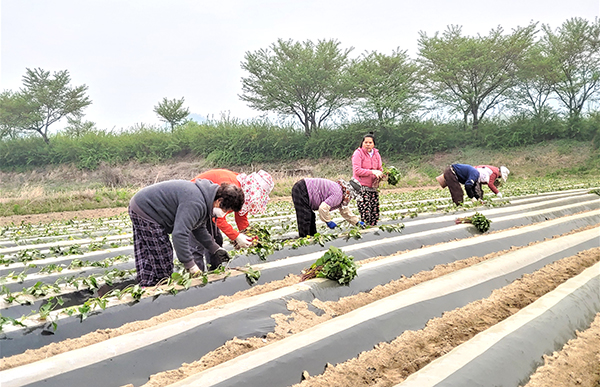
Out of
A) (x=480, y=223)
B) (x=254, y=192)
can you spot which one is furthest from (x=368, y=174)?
(x=254, y=192)

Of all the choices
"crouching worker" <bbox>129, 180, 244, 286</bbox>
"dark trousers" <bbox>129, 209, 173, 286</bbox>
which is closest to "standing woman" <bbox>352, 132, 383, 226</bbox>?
"crouching worker" <bbox>129, 180, 244, 286</bbox>

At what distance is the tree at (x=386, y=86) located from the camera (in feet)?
101

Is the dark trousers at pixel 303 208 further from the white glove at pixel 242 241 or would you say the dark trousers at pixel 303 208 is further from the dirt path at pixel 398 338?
the dirt path at pixel 398 338

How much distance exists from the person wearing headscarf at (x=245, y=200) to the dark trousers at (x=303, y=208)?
0.82 m

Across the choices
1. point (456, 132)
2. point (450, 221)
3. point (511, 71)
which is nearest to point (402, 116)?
point (456, 132)

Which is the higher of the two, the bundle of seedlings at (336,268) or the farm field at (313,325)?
the bundle of seedlings at (336,268)

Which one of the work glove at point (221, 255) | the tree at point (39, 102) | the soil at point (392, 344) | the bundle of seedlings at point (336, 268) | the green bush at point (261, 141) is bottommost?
the soil at point (392, 344)

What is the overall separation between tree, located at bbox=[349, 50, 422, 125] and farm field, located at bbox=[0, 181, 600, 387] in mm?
26597

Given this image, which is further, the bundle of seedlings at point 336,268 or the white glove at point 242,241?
the white glove at point 242,241

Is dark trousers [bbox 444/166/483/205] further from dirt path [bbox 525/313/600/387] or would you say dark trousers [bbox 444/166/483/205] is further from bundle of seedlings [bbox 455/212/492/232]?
dirt path [bbox 525/313/600/387]

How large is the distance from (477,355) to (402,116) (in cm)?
2966

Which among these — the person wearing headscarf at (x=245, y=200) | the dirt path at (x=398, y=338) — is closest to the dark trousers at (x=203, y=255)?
the person wearing headscarf at (x=245, y=200)

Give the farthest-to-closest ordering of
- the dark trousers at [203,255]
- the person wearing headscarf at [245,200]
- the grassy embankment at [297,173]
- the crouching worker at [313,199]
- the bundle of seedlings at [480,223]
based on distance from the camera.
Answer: the grassy embankment at [297,173], the bundle of seedlings at [480,223], the crouching worker at [313,199], the person wearing headscarf at [245,200], the dark trousers at [203,255]

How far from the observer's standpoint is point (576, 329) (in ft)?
10.7
